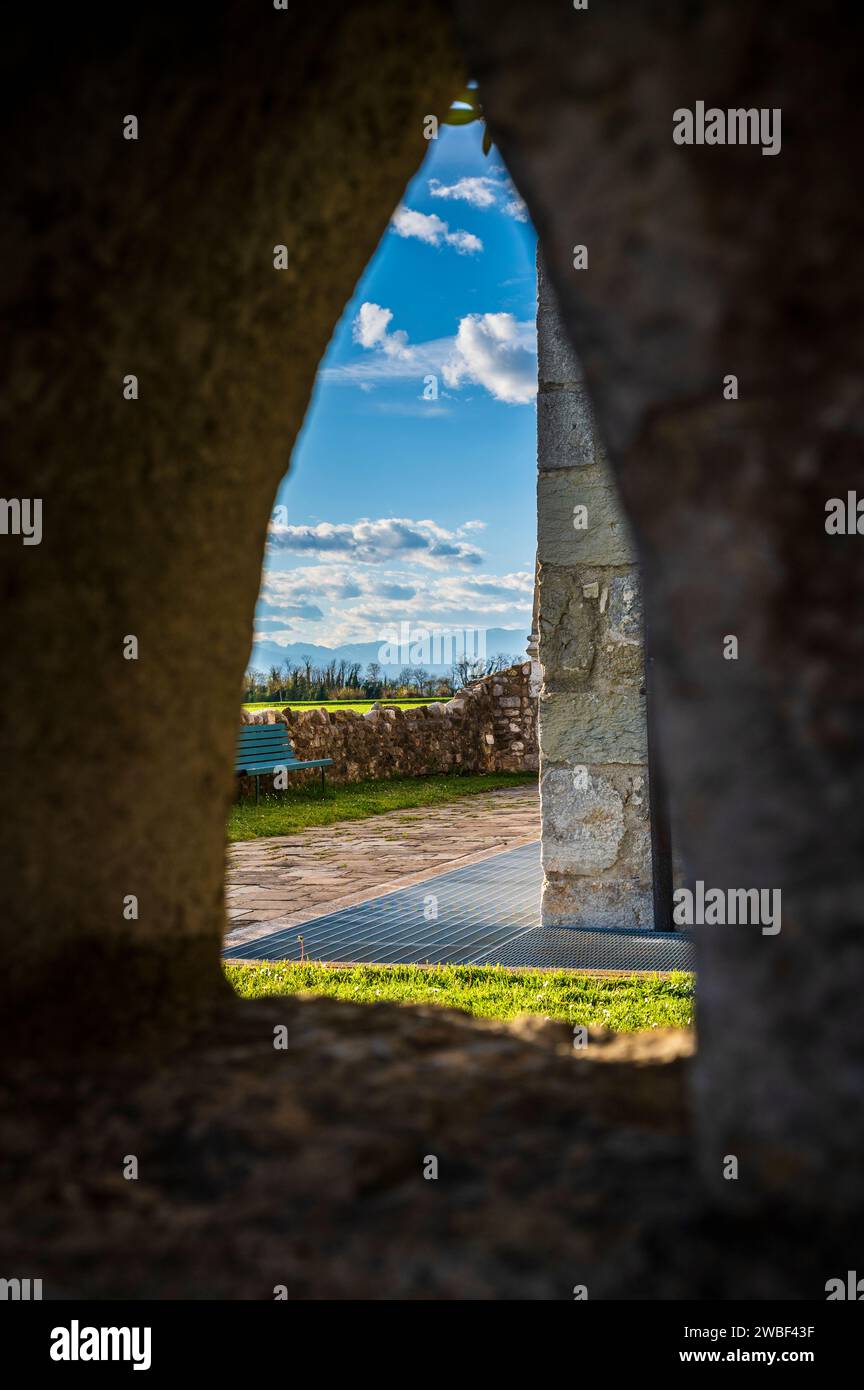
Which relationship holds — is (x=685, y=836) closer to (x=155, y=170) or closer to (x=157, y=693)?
(x=157, y=693)

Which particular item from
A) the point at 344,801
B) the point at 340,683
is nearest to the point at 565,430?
the point at 344,801

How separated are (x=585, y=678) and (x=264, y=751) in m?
6.65

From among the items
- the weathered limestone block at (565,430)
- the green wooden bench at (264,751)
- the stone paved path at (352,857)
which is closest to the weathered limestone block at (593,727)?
the weathered limestone block at (565,430)

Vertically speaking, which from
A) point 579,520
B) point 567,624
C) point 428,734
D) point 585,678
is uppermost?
point 579,520

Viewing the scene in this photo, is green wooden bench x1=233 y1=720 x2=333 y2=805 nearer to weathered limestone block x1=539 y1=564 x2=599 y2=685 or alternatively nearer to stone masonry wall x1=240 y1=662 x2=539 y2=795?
stone masonry wall x1=240 y1=662 x2=539 y2=795

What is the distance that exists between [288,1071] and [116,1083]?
17 centimetres

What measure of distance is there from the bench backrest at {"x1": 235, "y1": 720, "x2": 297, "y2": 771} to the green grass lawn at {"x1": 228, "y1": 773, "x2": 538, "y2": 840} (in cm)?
44

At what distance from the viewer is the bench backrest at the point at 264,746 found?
1107cm

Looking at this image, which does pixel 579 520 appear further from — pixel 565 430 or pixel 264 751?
pixel 264 751

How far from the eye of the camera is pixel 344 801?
1181 cm

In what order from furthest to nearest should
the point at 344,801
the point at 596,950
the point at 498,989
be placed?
1. the point at 344,801
2. the point at 596,950
3. the point at 498,989

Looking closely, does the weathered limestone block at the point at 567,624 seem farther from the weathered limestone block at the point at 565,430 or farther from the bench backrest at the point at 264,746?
the bench backrest at the point at 264,746

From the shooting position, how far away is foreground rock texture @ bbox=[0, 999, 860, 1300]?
77cm

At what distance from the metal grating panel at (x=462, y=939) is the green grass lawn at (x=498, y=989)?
243 millimetres
